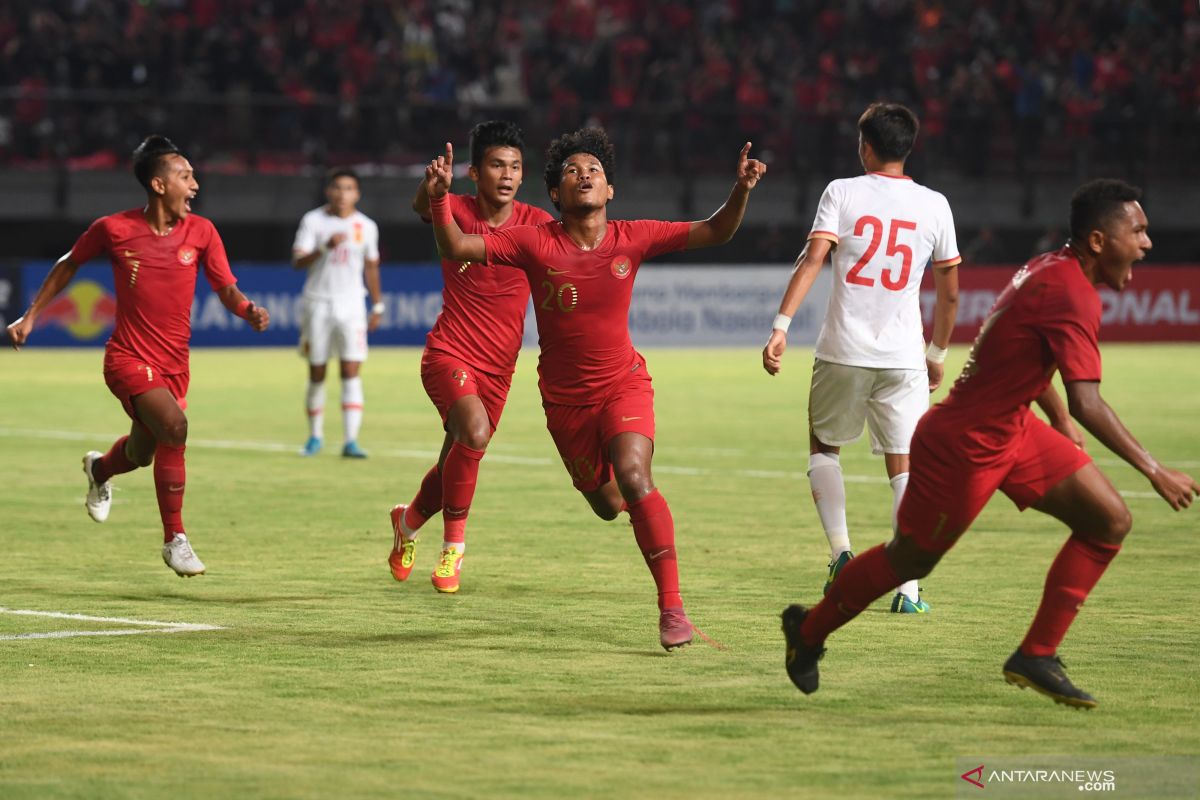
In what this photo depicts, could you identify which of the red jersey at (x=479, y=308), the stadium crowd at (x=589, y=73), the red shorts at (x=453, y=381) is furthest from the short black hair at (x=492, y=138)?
the stadium crowd at (x=589, y=73)

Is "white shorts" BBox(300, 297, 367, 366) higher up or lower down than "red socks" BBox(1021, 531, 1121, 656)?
lower down

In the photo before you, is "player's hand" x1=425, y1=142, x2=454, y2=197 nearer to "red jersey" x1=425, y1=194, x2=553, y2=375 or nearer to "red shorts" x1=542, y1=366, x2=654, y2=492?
"red shorts" x1=542, y1=366, x2=654, y2=492

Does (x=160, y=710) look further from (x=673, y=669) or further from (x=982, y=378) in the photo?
(x=982, y=378)

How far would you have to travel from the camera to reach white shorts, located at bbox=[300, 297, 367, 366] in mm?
16344

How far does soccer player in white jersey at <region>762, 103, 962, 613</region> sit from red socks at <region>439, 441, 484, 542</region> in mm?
1705

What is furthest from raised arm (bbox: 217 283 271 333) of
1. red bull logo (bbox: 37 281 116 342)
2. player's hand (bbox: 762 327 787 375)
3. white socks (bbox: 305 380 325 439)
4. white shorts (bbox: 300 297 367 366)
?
red bull logo (bbox: 37 281 116 342)

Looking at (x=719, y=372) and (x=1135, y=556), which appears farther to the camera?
(x=719, y=372)

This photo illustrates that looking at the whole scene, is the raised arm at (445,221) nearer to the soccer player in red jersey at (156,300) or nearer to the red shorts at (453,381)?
the red shorts at (453,381)

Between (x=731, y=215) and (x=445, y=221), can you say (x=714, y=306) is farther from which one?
(x=445, y=221)

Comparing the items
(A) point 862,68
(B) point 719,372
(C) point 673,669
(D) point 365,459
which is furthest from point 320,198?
(C) point 673,669

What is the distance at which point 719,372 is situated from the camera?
2648 centimetres

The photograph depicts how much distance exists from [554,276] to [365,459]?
8148mm

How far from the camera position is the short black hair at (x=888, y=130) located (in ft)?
27.5

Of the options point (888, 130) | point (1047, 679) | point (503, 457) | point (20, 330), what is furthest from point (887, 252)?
point (503, 457)
